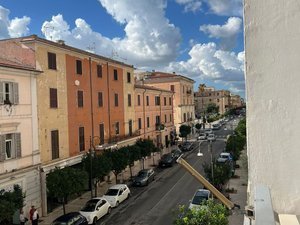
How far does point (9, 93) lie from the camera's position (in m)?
20.9

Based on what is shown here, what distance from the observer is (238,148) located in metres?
38.1

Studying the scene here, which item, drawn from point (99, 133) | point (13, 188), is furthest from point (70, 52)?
point (13, 188)

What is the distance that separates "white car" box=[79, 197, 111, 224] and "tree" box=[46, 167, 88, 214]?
Answer: 51.0 inches

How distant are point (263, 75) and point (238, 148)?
37.4 meters

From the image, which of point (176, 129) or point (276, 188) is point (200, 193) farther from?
point (176, 129)

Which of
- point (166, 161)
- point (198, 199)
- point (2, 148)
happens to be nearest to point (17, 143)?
point (2, 148)

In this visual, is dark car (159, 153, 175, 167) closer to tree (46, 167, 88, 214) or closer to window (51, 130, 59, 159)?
window (51, 130, 59, 159)

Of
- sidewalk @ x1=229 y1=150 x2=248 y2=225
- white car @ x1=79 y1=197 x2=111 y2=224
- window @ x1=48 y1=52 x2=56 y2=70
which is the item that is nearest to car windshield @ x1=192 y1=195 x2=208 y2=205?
sidewalk @ x1=229 y1=150 x2=248 y2=225

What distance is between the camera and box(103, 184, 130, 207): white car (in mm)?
25016

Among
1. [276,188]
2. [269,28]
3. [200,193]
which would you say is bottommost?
[200,193]

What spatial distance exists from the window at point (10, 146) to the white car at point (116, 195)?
7.30 metres

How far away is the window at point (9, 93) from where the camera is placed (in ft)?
66.2

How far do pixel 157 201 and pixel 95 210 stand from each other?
6292 mm

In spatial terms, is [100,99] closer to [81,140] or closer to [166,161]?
[81,140]
